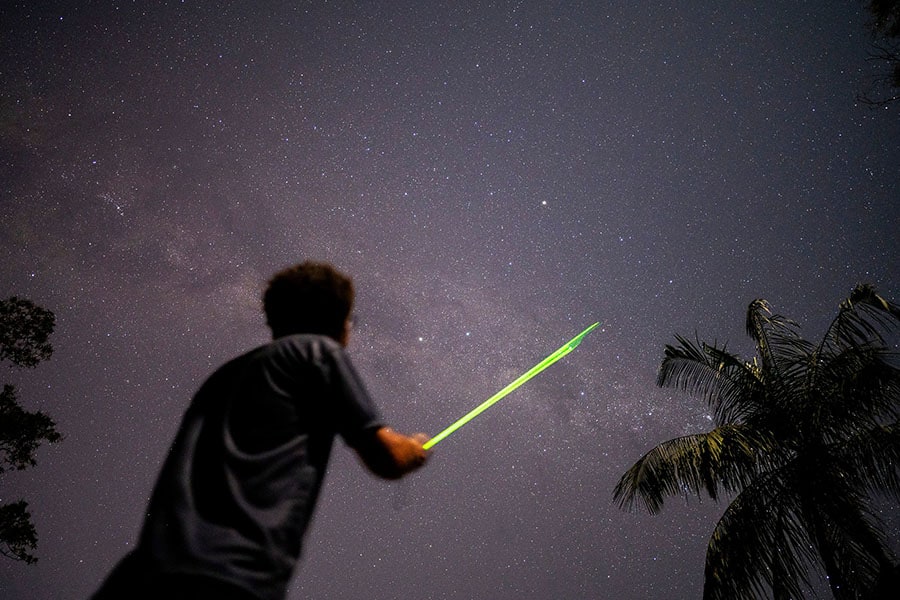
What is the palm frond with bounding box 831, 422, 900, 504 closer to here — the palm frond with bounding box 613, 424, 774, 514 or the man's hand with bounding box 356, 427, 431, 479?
the palm frond with bounding box 613, 424, 774, 514

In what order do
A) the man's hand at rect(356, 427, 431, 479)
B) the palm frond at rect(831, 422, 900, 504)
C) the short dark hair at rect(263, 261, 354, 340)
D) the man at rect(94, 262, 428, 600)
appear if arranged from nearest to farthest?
1. the man at rect(94, 262, 428, 600)
2. the man's hand at rect(356, 427, 431, 479)
3. the short dark hair at rect(263, 261, 354, 340)
4. the palm frond at rect(831, 422, 900, 504)

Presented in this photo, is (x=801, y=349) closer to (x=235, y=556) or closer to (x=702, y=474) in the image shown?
(x=702, y=474)

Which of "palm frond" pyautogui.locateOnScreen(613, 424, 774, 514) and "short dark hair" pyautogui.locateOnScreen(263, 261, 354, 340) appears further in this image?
"palm frond" pyautogui.locateOnScreen(613, 424, 774, 514)

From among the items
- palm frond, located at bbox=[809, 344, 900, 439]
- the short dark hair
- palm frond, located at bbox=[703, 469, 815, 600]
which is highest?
the short dark hair

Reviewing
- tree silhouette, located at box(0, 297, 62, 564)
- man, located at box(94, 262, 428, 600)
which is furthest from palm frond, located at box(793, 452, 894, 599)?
tree silhouette, located at box(0, 297, 62, 564)

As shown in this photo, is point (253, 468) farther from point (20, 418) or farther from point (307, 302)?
point (20, 418)

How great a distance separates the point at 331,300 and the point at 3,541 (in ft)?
39.0

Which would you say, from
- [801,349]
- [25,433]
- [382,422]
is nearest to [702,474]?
[801,349]

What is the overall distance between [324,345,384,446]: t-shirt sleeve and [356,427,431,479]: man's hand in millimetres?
35

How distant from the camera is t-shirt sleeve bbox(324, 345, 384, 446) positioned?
1599 mm

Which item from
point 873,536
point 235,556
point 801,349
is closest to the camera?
point 235,556

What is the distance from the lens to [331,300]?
6.34 ft

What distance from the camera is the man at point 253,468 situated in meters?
1.30

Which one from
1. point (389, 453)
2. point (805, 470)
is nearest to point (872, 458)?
point (805, 470)
